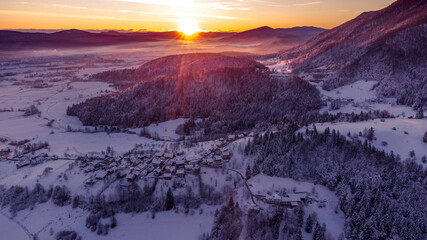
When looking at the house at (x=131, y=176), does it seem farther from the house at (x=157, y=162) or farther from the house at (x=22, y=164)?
the house at (x=22, y=164)

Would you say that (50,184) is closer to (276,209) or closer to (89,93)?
(276,209)

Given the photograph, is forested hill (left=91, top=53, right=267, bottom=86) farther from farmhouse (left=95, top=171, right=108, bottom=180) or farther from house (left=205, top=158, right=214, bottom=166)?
farmhouse (left=95, top=171, right=108, bottom=180)

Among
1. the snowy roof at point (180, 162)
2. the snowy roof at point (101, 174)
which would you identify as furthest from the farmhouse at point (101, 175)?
the snowy roof at point (180, 162)

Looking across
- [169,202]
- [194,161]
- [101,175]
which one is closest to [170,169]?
[194,161]

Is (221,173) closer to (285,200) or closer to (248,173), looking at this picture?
(248,173)

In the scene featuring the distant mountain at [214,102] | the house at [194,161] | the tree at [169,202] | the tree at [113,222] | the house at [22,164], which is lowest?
the tree at [113,222]

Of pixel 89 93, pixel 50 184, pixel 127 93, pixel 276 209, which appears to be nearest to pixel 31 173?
pixel 50 184
